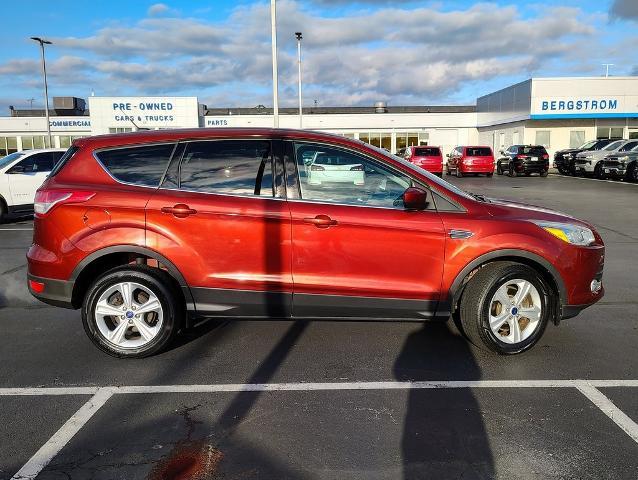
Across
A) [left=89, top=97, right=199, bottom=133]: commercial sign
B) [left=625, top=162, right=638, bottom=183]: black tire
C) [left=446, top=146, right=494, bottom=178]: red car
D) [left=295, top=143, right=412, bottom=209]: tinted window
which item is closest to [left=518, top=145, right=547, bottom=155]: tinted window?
[left=446, top=146, right=494, bottom=178]: red car

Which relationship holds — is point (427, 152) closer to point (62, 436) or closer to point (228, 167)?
point (228, 167)

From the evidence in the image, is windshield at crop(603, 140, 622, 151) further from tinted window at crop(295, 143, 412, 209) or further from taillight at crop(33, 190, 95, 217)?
taillight at crop(33, 190, 95, 217)

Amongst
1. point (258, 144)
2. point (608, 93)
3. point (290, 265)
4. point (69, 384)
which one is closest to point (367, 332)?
point (290, 265)

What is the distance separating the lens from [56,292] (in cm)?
435

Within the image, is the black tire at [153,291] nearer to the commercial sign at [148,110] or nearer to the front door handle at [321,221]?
the front door handle at [321,221]

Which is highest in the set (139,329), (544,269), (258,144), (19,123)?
(19,123)

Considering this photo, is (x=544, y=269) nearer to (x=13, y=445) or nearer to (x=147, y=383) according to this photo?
(x=147, y=383)

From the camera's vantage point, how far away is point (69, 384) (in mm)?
3902

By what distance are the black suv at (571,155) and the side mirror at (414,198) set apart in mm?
27806

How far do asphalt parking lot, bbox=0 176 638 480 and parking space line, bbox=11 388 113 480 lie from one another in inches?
0.4

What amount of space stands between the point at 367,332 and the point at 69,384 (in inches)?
99.5

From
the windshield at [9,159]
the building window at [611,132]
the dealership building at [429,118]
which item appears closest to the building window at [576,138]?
the dealership building at [429,118]

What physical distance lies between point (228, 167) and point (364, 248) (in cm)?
128

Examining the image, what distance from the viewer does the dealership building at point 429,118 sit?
3712 centimetres
